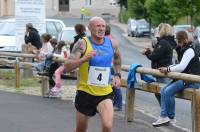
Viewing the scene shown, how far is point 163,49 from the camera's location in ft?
38.9

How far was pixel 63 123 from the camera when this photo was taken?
11727 millimetres

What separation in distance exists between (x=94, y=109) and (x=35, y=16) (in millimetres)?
13620

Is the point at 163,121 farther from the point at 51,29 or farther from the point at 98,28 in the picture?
the point at 51,29

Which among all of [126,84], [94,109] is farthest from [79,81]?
[126,84]

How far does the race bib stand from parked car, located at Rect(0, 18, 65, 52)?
15.5 metres

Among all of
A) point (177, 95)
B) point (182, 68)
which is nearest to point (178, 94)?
point (177, 95)

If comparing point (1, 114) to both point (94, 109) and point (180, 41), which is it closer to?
point (180, 41)

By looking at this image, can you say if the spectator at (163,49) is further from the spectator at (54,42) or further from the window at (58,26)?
the window at (58,26)

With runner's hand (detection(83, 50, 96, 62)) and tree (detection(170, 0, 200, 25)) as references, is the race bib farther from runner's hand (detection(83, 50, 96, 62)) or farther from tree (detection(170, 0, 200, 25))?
tree (detection(170, 0, 200, 25))

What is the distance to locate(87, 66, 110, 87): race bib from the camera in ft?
27.3

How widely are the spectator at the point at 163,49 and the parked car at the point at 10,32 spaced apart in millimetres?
12261

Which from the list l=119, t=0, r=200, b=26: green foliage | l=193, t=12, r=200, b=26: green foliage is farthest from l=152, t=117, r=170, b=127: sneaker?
l=193, t=12, r=200, b=26: green foliage

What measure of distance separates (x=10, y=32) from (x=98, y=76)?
58.5ft

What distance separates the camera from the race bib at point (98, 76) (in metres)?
8.31
